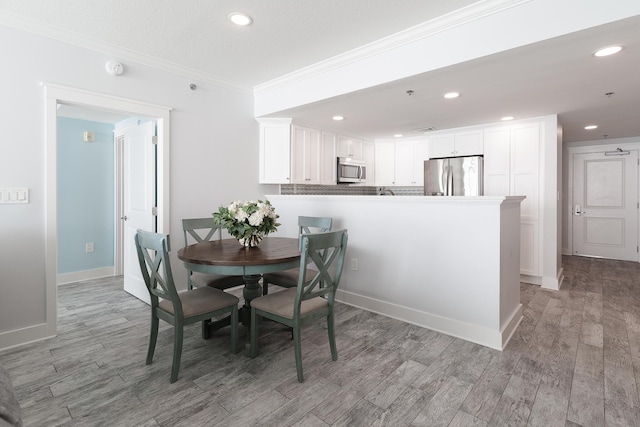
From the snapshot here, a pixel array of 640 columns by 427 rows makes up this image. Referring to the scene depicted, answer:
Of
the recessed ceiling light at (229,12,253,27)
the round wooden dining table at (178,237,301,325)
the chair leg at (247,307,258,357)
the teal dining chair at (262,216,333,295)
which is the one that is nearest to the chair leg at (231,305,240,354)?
the chair leg at (247,307,258,357)

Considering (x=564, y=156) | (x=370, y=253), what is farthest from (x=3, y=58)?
(x=564, y=156)

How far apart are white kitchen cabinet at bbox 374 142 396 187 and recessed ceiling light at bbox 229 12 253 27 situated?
156 inches

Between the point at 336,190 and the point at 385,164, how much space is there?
1.10 meters

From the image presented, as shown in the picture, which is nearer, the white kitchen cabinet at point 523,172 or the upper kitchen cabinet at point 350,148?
the white kitchen cabinet at point 523,172

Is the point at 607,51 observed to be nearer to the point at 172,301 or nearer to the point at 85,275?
the point at 172,301

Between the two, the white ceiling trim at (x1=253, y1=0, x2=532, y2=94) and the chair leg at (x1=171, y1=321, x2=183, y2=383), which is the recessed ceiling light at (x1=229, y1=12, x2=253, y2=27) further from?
the chair leg at (x1=171, y1=321, x2=183, y2=383)

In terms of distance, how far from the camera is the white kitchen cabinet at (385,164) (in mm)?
6121

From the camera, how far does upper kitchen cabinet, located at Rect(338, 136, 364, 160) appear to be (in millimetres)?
5515

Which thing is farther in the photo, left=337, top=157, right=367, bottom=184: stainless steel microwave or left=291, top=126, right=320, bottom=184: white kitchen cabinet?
left=337, top=157, right=367, bottom=184: stainless steel microwave

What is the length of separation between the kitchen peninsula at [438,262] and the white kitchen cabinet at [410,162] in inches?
107

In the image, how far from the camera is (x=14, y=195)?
2584 mm

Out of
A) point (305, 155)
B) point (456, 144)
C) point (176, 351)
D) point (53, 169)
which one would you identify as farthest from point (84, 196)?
point (456, 144)

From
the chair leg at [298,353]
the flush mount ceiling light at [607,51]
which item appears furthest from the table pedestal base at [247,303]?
the flush mount ceiling light at [607,51]

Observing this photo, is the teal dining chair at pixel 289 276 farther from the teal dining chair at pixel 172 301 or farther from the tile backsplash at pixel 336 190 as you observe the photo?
the tile backsplash at pixel 336 190
